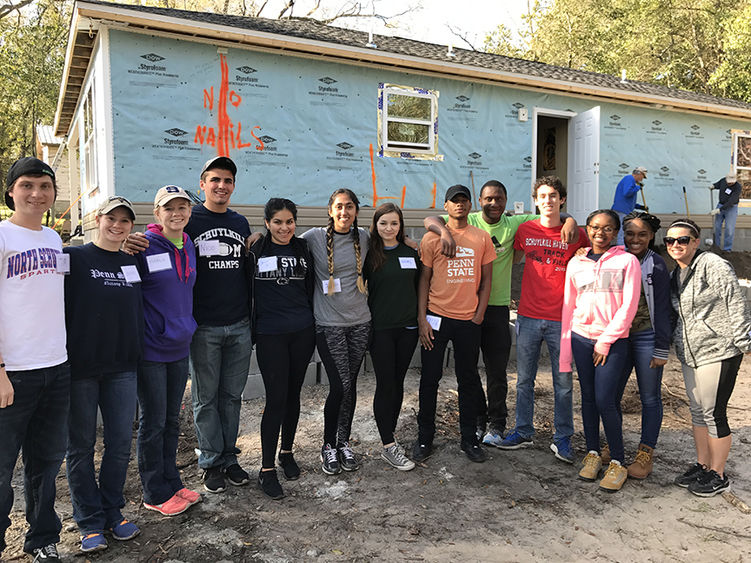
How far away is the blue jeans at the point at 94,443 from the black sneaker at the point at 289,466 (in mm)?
1174

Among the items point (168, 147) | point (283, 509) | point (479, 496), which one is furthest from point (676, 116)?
point (283, 509)

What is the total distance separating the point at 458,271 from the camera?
4.13 m

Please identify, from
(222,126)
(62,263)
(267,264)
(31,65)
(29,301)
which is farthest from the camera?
(31,65)

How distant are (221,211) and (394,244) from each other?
129 centimetres

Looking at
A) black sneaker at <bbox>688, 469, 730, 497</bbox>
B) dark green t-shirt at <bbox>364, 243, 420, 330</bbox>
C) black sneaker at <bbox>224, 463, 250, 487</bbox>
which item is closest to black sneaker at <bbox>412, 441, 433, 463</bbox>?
dark green t-shirt at <bbox>364, 243, 420, 330</bbox>

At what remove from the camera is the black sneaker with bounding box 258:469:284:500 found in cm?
372

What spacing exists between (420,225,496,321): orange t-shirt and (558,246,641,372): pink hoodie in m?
0.68

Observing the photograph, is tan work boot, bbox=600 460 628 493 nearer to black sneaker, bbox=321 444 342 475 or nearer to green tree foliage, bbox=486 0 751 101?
black sneaker, bbox=321 444 342 475

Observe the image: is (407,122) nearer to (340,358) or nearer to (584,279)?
(584,279)

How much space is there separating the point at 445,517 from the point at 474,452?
2.94 feet

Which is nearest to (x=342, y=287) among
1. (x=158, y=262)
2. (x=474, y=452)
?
(x=158, y=262)

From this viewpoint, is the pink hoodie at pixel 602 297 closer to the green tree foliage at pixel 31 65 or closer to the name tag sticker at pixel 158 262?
the name tag sticker at pixel 158 262

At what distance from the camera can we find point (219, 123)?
8906 millimetres

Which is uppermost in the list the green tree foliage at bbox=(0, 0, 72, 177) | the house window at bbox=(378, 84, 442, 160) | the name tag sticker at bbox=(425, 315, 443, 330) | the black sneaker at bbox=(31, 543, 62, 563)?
the green tree foliage at bbox=(0, 0, 72, 177)
